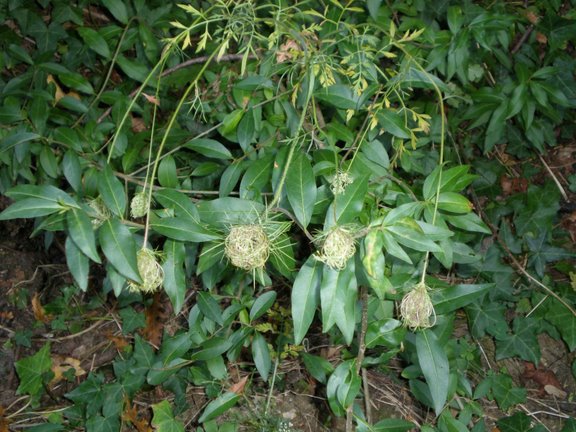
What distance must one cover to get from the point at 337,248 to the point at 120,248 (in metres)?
0.40

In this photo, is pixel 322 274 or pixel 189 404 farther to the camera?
pixel 189 404

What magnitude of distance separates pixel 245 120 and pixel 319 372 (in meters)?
0.86

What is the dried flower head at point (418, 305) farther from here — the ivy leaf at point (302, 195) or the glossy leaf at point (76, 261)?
the glossy leaf at point (76, 261)

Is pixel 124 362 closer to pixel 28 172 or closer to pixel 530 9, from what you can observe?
pixel 28 172

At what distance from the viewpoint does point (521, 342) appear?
2420mm

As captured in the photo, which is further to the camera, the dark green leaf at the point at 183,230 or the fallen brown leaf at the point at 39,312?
the fallen brown leaf at the point at 39,312

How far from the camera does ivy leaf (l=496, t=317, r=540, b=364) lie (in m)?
2.40

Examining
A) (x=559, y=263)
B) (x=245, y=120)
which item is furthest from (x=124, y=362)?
(x=559, y=263)

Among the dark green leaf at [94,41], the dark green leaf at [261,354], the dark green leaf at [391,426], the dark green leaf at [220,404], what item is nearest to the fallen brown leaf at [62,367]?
the dark green leaf at [220,404]

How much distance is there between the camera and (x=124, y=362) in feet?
7.76

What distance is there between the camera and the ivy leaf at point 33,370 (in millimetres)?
2449

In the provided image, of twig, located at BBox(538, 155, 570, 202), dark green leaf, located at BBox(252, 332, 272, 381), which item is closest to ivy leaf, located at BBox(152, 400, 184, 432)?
dark green leaf, located at BBox(252, 332, 272, 381)

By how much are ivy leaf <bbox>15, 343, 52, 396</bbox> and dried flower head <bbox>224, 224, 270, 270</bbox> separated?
1724 millimetres

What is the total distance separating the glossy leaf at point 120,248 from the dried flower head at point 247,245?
0.18m
